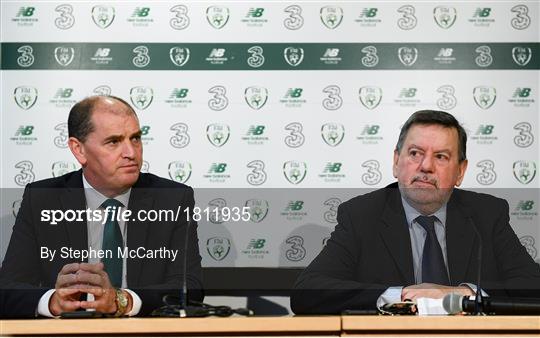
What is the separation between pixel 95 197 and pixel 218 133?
62 cm

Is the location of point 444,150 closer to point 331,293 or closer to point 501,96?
point 501,96

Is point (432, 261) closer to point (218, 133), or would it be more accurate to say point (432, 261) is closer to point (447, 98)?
point (447, 98)

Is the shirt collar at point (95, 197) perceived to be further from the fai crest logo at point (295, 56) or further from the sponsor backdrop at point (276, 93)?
the fai crest logo at point (295, 56)

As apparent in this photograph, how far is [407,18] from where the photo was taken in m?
4.11

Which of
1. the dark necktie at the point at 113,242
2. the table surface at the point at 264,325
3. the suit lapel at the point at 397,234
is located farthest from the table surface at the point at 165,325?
the suit lapel at the point at 397,234

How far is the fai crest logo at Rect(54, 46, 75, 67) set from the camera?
4066mm

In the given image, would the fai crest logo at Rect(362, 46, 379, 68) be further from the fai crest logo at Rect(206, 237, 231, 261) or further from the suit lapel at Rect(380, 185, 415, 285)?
the fai crest logo at Rect(206, 237, 231, 261)

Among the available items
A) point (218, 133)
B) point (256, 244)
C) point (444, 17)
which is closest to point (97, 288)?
point (256, 244)

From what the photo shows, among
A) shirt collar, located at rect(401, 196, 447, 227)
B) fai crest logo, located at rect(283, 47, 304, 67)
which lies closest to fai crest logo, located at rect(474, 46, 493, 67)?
shirt collar, located at rect(401, 196, 447, 227)

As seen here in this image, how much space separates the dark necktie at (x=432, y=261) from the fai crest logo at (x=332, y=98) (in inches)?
26.1

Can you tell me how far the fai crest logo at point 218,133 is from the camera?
406cm

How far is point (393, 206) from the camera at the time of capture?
3977 millimetres

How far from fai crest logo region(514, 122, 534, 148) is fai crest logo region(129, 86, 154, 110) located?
166 centimetres

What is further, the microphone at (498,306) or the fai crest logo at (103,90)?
the fai crest logo at (103,90)
